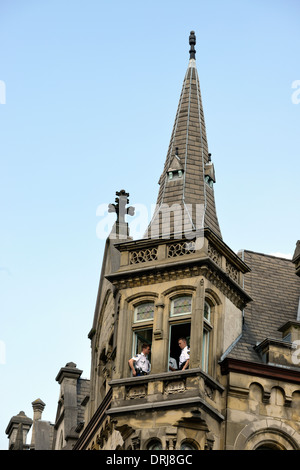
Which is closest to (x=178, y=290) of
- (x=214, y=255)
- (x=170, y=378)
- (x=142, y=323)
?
(x=142, y=323)

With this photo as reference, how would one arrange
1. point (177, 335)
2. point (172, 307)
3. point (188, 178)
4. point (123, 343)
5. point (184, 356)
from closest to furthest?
point (184, 356) → point (172, 307) → point (123, 343) → point (177, 335) → point (188, 178)

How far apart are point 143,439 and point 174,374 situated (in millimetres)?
1956

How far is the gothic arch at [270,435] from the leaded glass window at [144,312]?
4.31m

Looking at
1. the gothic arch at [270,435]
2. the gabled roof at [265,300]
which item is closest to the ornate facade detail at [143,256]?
the gabled roof at [265,300]

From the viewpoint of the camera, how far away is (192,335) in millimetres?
40844

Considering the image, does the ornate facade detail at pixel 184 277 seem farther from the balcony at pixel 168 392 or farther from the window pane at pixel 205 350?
the balcony at pixel 168 392

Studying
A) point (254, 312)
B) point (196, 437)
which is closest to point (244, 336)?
point (254, 312)

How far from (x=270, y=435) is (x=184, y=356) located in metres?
3.26

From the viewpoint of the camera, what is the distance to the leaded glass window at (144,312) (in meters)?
42.2

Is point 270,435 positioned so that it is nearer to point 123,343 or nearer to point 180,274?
point 123,343

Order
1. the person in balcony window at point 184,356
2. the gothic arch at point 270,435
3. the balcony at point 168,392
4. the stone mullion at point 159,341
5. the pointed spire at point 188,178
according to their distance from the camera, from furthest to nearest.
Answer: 1. the pointed spire at point 188,178
2. the stone mullion at point 159,341
3. the person in balcony window at point 184,356
4. the gothic arch at point 270,435
5. the balcony at point 168,392
